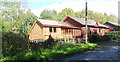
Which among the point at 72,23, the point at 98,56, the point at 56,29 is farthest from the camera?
the point at 72,23

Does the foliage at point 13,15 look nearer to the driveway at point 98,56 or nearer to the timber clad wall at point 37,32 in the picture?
the timber clad wall at point 37,32

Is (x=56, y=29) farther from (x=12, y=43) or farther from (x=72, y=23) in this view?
(x=12, y=43)

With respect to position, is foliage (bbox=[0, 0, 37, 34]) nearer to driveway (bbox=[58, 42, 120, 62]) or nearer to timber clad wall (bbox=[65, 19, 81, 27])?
timber clad wall (bbox=[65, 19, 81, 27])

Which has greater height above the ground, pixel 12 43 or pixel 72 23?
pixel 72 23

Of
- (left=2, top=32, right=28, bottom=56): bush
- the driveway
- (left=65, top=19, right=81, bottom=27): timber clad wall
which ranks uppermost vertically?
(left=65, top=19, right=81, bottom=27): timber clad wall

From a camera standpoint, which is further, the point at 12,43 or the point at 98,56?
the point at 98,56

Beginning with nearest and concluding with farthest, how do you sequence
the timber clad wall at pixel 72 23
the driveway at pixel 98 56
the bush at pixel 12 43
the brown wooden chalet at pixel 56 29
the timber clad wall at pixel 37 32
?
the bush at pixel 12 43, the driveway at pixel 98 56, the brown wooden chalet at pixel 56 29, the timber clad wall at pixel 37 32, the timber clad wall at pixel 72 23

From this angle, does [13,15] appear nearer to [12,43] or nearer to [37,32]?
[37,32]

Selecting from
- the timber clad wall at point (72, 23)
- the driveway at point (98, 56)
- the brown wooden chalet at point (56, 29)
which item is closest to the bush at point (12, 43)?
the driveway at point (98, 56)

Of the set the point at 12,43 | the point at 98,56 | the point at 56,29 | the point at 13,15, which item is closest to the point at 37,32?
the point at 56,29

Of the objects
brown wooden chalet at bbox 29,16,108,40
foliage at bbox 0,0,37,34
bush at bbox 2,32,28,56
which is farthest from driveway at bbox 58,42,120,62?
foliage at bbox 0,0,37,34

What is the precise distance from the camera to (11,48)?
33.2ft

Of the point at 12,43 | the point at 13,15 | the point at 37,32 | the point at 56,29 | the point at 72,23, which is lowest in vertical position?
the point at 12,43

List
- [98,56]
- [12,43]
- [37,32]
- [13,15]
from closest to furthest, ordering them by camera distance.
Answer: [12,43], [98,56], [37,32], [13,15]
